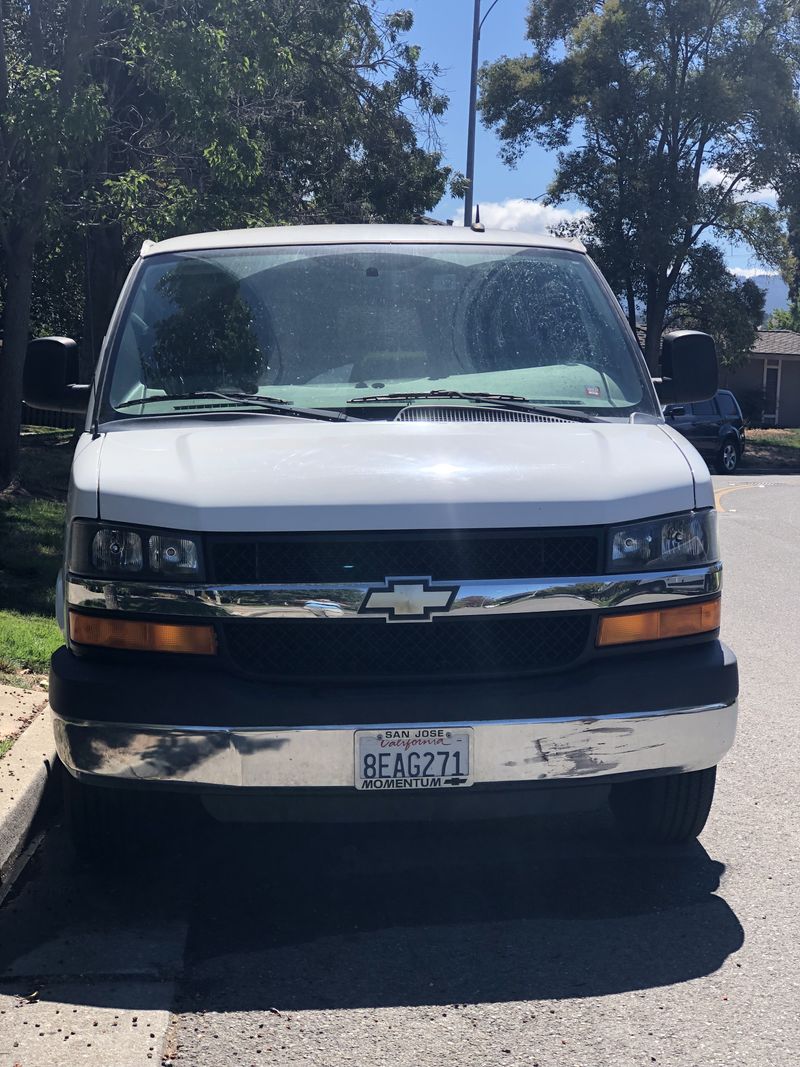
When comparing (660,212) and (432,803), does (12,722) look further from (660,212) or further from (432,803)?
(660,212)

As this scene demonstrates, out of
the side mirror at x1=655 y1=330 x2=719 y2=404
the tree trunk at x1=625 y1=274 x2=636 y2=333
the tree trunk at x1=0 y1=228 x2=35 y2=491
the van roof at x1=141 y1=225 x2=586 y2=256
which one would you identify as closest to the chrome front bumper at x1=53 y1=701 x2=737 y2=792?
the side mirror at x1=655 y1=330 x2=719 y2=404

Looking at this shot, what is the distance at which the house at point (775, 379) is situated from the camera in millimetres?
52375

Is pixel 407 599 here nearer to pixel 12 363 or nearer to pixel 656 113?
pixel 12 363

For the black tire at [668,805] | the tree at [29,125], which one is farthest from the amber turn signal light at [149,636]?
the tree at [29,125]

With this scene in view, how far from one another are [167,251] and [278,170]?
16.7m

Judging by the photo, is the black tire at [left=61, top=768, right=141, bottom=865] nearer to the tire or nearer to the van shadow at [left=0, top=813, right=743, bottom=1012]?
the van shadow at [left=0, top=813, right=743, bottom=1012]

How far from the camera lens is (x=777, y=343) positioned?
54.2m

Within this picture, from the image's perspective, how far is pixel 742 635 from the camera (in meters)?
9.39

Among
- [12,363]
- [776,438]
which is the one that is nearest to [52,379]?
[12,363]

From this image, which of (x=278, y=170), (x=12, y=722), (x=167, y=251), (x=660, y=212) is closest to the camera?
(x=167, y=251)

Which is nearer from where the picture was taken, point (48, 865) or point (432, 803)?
point (432, 803)

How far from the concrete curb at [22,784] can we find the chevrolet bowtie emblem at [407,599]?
5.42ft

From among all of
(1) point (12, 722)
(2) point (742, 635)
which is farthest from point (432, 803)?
(2) point (742, 635)

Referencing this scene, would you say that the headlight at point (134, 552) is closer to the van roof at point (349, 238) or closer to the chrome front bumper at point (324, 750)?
the chrome front bumper at point (324, 750)
